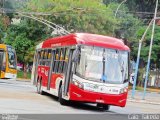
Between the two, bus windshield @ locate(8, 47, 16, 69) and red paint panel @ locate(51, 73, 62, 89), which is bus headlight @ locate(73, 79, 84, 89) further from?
bus windshield @ locate(8, 47, 16, 69)

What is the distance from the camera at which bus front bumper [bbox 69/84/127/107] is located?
22.4 meters

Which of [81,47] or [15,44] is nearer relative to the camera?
[81,47]

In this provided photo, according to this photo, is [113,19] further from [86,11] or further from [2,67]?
[2,67]

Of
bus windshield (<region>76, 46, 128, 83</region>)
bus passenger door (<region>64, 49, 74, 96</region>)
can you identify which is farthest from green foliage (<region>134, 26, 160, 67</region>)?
bus windshield (<region>76, 46, 128, 83</region>)

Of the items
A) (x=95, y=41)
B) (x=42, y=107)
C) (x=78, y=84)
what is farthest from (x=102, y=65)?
(x=42, y=107)

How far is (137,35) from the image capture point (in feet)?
257

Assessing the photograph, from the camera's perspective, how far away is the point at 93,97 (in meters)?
22.4

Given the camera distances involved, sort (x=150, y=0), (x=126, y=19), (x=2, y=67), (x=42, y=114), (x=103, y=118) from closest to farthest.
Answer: (x=42, y=114) → (x=103, y=118) → (x=2, y=67) → (x=126, y=19) → (x=150, y=0)

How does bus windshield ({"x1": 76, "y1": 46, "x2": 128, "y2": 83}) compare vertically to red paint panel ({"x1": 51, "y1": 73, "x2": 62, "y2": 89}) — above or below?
above

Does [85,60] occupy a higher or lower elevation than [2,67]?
higher

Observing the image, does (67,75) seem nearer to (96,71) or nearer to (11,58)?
(96,71)

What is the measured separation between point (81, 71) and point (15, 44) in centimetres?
4782

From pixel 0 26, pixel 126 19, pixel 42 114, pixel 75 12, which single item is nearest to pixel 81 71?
pixel 42 114

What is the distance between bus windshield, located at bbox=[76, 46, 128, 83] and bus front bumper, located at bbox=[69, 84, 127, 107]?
1.82ft
